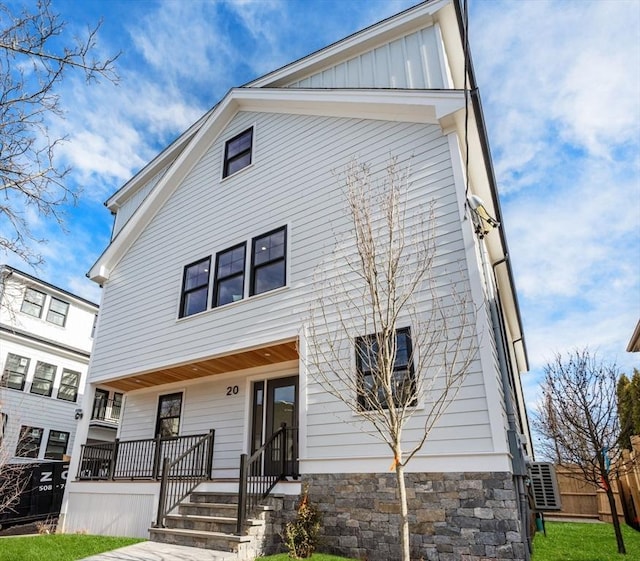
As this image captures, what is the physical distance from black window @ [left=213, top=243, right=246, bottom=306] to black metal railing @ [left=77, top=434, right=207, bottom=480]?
3290mm

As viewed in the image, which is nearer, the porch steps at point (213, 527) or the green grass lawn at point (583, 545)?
the porch steps at point (213, 527)

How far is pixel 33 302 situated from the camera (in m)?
19.9

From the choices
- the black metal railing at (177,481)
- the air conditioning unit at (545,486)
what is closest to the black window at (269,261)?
the black metal railing at (177,481)

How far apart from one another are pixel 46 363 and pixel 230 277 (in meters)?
14.7

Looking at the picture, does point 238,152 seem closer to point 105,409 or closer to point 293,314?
point 293,314

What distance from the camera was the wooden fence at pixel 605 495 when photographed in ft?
34.2

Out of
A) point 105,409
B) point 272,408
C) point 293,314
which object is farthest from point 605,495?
point 105,409

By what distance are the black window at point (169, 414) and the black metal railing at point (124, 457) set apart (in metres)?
0.50

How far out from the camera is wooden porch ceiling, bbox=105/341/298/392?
9.00 metres

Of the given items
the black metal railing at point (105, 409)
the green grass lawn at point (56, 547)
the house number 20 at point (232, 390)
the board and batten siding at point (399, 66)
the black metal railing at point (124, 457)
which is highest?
the board and batten siding at point (399, 66)

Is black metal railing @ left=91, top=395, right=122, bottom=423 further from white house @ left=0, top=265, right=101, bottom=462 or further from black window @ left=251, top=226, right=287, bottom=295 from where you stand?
black window @ left=251, top=226, right=287, bottom=295

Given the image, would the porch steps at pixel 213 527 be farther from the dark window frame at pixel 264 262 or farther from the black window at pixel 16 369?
the black window at pixel 16 369

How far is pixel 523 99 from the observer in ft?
25.6

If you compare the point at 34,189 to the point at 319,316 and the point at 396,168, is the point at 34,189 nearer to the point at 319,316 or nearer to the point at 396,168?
the point at 319,316
